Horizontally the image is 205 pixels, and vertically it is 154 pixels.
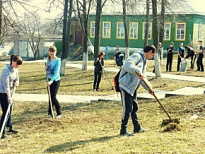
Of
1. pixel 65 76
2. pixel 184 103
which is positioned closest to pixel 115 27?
pixel 65 76

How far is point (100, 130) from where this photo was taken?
25.3 ft

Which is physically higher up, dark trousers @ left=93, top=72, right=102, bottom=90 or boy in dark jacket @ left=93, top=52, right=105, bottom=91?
boy in dark jacket @ left=93, top=52, right=105, bottom=91

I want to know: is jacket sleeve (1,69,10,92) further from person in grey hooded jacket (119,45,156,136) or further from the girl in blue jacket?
person in grey hooded jacket (119,45,156,136)

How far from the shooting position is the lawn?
Result: 19.6ft

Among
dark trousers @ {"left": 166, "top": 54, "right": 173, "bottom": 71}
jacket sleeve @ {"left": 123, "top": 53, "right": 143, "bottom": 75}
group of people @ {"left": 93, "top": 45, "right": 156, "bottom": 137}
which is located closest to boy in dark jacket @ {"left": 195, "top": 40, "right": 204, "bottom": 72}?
dark trousers @ {"left": 166, "top": 54, "right": 173, "bottom": 71}

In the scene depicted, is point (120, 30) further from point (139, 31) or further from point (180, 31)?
point (180, 31)

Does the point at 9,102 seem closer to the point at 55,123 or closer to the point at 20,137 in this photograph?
the point at 20,137

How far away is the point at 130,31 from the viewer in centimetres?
4066

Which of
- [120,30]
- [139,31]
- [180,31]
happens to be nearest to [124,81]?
[180,31]

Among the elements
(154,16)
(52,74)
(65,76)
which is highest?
(154,16)

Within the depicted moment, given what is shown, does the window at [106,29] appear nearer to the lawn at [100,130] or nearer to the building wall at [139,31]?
the building wall at [139,31]

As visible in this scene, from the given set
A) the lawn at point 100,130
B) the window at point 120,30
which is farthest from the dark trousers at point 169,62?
the window at point 120,30

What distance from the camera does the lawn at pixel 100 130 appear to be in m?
5.98

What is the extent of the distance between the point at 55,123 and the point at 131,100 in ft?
7.85
